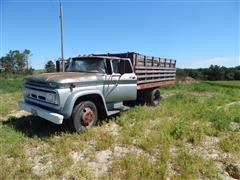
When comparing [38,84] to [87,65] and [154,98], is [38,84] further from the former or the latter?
[154,98]

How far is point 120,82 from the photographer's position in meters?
→ 6.50

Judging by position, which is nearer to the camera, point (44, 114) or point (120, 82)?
point (44, 114)

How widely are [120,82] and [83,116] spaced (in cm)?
163

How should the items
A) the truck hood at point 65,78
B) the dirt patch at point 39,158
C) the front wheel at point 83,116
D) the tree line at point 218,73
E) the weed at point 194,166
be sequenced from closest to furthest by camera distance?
the weed at point 194,166 < the dirt patch at point 39,158 < the truck hood at point 65,78 < the front wheel at point 83,116 < the tree line at point 218,73

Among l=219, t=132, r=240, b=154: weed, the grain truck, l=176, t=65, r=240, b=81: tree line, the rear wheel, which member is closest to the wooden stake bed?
the grain truck

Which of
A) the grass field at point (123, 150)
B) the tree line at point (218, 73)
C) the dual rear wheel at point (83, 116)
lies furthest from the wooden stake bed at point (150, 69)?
the tree line at point (218, 73)

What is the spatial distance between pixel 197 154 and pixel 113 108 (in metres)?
2.92

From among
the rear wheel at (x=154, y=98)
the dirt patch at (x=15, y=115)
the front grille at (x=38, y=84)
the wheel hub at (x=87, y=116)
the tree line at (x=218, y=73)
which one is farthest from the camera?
the tree line at (x=218, y=73)

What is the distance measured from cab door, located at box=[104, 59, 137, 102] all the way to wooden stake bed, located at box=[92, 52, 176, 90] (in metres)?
0.38

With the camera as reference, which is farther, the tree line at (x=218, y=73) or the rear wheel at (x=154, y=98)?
the tree line at (x=218, y=73)

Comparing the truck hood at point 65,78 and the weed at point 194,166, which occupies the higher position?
the truck hood at point 65,78

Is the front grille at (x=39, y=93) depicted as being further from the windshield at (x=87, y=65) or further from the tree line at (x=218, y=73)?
the tree line at (x=218, y=73)

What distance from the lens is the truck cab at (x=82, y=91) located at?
A: 4941 millimetres

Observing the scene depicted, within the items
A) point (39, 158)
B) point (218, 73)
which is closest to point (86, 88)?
point (39, 158)
